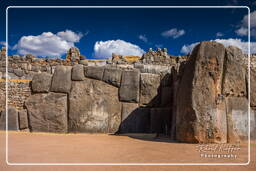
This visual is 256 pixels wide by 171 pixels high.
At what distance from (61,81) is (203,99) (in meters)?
4.76

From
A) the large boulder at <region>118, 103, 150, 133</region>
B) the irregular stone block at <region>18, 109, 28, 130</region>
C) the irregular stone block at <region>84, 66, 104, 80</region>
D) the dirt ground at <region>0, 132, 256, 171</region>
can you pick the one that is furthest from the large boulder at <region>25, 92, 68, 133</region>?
the dirt ground at <region>0, 132, 256, 171</region>

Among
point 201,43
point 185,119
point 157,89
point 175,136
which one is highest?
point 201,43

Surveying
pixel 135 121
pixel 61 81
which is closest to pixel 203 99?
pixel 135 121

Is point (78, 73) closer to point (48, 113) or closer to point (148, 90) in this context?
point (48, 113)

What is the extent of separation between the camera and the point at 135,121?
721cm

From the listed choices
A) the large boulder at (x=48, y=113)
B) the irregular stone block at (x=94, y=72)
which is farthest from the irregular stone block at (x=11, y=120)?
the irregular stone block at (x=94, y=72)

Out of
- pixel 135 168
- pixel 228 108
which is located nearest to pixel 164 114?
pixel 228 108

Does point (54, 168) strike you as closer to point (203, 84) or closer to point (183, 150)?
point (183, 150)

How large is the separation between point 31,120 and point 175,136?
483 cm

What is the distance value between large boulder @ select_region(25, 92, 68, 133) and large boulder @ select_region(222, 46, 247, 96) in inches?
197

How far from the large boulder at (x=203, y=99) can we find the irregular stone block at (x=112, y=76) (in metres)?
2.70

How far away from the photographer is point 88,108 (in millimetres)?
7070

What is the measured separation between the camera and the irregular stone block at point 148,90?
7402 mm

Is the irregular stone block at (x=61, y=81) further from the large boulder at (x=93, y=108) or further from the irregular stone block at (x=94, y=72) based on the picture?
the irregular stone block at (x=94, y=72)
